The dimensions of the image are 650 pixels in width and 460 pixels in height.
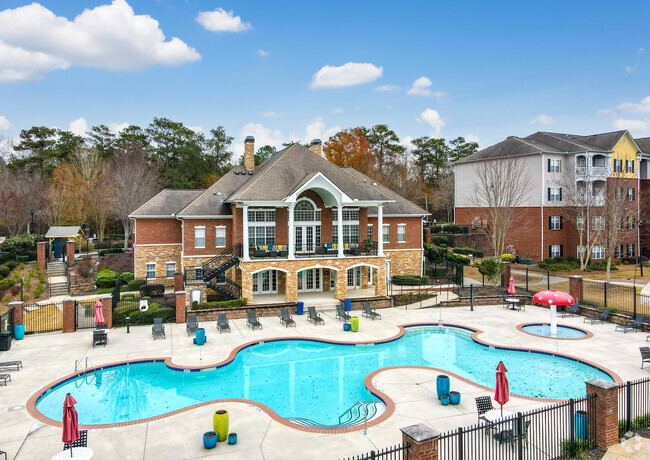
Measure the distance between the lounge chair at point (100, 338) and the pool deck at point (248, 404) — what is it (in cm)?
36

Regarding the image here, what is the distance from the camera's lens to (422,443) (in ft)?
28.0

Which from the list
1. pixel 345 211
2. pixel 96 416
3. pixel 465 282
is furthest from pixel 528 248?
pixel 96 416

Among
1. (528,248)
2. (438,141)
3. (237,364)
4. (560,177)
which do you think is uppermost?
(438,141)

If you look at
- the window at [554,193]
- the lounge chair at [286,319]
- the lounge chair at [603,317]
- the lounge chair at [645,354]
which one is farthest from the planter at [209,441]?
the window at [554,193]

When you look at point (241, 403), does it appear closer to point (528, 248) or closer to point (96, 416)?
point (96, 416)

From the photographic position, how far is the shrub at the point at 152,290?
30948 millimetres

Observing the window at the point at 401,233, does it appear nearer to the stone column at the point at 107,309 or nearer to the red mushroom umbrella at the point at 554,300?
the red mushroom umbrella at the point at 554,300

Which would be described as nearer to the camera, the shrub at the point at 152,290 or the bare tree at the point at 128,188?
the shrub at the point at 152,290

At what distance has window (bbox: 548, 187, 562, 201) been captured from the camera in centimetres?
4669

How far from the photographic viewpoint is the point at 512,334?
2278 centimetres

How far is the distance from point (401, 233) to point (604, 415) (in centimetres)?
2691

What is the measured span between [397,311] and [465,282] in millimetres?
10686

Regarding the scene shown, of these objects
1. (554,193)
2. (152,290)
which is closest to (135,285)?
(152,290)

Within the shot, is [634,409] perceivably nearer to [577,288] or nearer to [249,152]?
[577,288]
